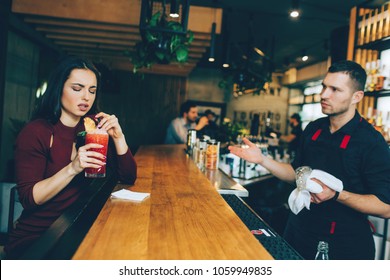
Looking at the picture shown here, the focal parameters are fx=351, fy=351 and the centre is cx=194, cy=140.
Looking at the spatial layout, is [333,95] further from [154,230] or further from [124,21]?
[124,21]

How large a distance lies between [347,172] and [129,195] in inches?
43.5

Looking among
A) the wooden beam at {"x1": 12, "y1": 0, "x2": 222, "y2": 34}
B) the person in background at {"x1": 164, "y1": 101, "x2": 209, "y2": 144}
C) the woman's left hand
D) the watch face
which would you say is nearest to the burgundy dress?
the woman's left hand

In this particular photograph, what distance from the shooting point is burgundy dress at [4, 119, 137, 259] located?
1429mm

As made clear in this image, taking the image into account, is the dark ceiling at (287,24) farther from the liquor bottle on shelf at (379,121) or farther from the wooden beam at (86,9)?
the liquor bottle on shelf at (379,121)

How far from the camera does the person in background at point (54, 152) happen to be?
1.40 m

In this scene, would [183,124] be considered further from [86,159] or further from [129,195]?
[86,159]

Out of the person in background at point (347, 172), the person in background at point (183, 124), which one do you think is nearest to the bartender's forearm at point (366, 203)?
the person in background at point (347, 172)

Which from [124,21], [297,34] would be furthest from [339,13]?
[124,21]

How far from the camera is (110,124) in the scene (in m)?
1.63

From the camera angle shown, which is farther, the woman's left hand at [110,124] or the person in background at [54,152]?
the woman's left hand at [110,124]

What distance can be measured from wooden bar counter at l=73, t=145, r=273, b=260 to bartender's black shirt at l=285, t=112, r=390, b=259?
1.94 ft

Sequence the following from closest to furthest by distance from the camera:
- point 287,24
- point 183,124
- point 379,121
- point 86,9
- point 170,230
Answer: point 170,230, point 379,121, point 86,9, point 183,124, point 287,24

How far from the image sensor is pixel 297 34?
7.04m

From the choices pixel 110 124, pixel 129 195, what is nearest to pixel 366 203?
pixel 129 195
